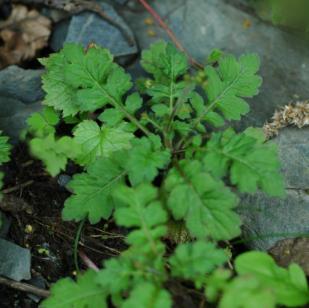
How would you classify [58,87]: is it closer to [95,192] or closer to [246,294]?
[95,192]

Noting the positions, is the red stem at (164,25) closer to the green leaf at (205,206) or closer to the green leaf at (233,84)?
the green leaf at (233,84)

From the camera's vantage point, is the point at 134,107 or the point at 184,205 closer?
the point at 184,205

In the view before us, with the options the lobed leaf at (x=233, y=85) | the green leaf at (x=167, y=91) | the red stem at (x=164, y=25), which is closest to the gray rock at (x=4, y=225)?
the green leaf at (x=167, y=91)

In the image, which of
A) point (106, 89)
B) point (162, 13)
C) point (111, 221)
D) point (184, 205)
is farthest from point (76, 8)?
point (184, 205)

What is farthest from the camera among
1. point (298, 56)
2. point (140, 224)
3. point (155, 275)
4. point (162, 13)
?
point (162, 13)

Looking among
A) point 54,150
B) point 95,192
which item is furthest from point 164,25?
point 95,192

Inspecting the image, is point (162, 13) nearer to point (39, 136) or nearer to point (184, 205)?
point (39, 136)

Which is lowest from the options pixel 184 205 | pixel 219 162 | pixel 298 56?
pixel 184 205
